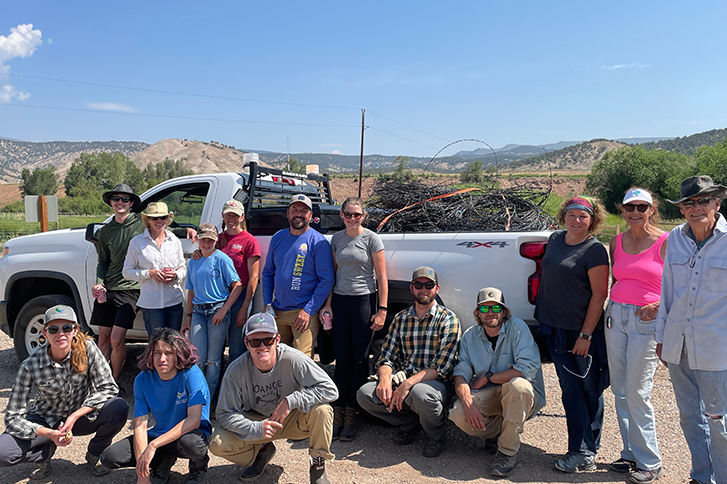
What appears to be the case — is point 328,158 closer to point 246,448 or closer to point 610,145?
point 610,145

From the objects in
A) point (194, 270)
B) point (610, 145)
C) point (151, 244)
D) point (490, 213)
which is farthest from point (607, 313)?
point (610, 145)

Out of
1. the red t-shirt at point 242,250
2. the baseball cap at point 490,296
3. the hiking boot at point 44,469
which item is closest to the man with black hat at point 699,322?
the baseball cap at point 490,296

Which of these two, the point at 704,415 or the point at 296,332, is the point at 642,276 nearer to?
the point at 704,415

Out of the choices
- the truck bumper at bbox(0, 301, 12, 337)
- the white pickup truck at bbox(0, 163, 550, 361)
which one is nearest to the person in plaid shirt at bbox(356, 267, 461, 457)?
the white pickup truck at bbox(0, 163, 550, 361)

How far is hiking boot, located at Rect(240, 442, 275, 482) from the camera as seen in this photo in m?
3.35

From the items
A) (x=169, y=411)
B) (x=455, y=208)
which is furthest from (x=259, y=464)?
(x=455, y=208)

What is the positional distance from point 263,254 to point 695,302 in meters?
3.36

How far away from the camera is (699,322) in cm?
291

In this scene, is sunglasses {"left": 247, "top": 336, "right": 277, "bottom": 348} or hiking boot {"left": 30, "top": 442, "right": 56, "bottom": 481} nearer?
sunglasses {"left": 247, "top": 336, "right": 277, "bottom": 348}

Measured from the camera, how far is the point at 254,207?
495 cm

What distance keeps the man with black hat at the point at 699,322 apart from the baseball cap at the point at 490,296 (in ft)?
3.11

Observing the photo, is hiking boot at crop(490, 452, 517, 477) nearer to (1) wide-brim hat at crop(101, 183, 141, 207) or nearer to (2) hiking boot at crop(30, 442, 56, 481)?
(2) hiking boot at crop(30, 442, 56, 481)

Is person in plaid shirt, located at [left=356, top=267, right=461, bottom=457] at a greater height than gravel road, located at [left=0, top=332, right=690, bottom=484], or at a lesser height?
greater

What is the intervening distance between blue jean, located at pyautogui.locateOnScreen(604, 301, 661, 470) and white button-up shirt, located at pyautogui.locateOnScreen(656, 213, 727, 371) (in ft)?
0.60
